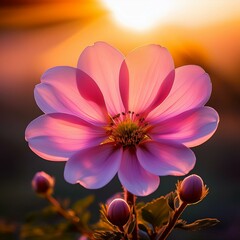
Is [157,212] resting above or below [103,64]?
below

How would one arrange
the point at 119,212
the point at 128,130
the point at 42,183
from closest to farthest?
the point at 119,212 → the point at 128,130 → the point at 42,183

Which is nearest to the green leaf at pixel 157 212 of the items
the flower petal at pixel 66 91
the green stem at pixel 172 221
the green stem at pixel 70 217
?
the green stem at pixel 172 221

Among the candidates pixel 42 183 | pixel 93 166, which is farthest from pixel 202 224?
pixel 42 183

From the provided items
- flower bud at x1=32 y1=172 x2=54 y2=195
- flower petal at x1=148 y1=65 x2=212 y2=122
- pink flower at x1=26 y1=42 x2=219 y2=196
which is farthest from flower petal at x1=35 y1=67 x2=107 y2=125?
flower bud at x1=32 y1=172 x2=54 y2=195

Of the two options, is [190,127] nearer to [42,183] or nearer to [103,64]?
[103,64]

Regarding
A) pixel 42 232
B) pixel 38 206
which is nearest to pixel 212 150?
pixel 38 206
